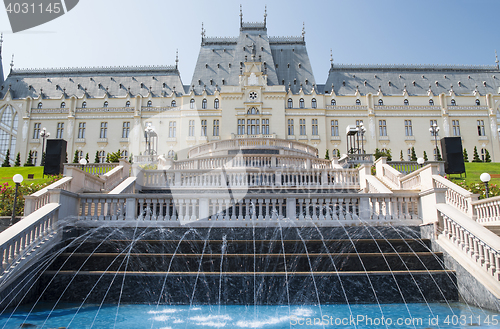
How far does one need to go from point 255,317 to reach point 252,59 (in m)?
50.7

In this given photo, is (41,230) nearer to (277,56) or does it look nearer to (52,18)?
(52,18)

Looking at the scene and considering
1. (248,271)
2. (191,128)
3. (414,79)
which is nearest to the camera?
(248,271)

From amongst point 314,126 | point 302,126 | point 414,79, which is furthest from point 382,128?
point 302,126

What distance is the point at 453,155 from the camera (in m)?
24.7

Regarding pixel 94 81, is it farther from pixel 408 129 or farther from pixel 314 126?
pixel 408 129

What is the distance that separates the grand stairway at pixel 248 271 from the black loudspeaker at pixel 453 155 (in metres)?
16.7

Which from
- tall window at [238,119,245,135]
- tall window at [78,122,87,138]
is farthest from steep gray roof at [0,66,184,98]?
tall window at [238,119,245,135]

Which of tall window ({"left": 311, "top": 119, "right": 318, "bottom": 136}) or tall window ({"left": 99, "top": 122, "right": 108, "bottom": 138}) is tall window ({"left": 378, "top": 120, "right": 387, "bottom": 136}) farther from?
tall window ({"left": 99, "top": 122, "right": 108, "bottom": 138})

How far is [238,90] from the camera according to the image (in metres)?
52.6

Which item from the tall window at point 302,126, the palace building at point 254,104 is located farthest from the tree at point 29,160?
the tall window at point 302,126

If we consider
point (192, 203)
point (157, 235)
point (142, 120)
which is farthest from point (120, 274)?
point (142, 120)

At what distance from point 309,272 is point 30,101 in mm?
60712

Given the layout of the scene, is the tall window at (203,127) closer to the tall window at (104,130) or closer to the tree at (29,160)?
the tall window at (104,130)

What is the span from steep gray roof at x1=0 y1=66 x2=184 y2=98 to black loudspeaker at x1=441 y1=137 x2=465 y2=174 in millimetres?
41333
